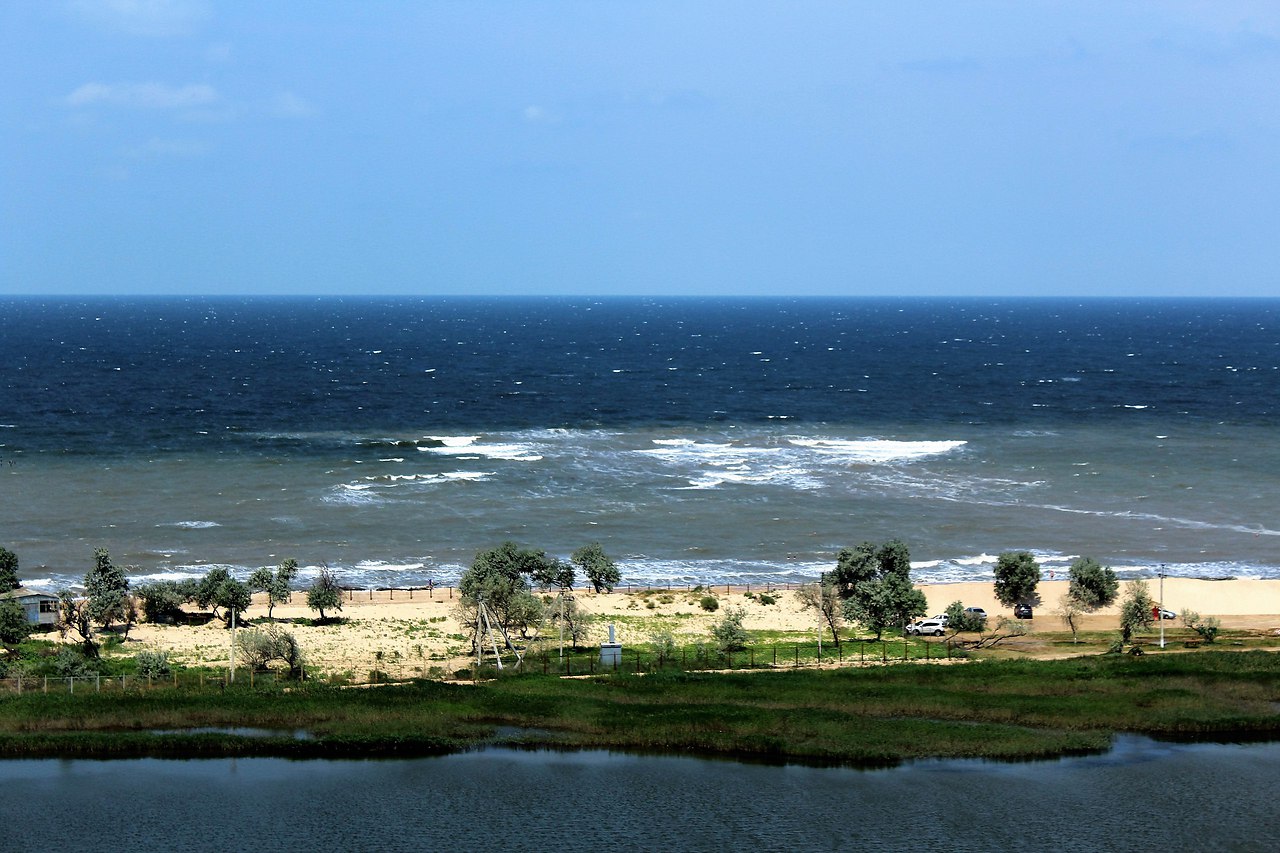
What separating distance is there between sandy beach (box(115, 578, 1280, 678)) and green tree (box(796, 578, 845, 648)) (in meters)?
1.41

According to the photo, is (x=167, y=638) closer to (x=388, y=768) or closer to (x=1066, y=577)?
(x=388, y=768)

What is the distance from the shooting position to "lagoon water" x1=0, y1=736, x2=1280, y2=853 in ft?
140

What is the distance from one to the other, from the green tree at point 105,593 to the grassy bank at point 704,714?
9.47m

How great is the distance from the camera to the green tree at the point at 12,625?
2340 inches

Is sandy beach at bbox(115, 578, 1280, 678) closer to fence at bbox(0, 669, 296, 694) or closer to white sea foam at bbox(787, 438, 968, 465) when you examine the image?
fence at bbox(0, 669, 296, 694)

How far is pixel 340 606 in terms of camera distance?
68062mm

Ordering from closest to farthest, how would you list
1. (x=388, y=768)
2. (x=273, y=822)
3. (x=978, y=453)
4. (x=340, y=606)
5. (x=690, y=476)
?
(x=273, y=822), (x=388, y=768), (x=340, y=606), (x=690, y=476), (x=978, y=453)

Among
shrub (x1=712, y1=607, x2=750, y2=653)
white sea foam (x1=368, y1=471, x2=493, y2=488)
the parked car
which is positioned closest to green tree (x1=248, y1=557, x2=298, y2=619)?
shrub (x1=712, y1=607, x2=750, y2=653)

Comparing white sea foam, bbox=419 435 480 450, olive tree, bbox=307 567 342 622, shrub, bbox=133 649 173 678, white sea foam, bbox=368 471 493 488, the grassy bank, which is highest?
white sea foam, bbox=419 435 480 450

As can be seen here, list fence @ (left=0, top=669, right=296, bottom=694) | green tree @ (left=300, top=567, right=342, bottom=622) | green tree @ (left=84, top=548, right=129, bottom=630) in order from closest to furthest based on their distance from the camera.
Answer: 1. fence @ (left=0, top=669, right=296, bottom=694)
2. green tree @ (left=84, top=548, right=129, bottom=630)
3. green tree @ (left=300, top=567, right=342, bottom=622)

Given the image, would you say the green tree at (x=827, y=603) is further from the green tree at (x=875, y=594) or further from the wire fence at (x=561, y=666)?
the wire fence at (x=561, y=666)

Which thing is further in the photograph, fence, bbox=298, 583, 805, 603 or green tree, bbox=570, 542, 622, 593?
fence, bbox=298, 583, 805, 603

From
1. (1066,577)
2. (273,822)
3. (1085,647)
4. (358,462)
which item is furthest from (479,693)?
(358,462)

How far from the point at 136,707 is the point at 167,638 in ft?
36.9
